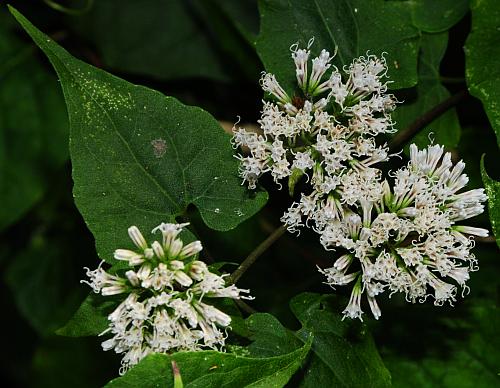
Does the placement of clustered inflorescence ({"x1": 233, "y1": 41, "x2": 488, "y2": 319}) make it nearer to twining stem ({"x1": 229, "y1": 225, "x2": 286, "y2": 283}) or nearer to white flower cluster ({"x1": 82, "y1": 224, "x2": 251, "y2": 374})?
twining stem ({"x1": 229, "y1": 225, "x2": 286, "y2": 283})

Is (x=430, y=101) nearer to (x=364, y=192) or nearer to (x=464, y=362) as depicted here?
(x=364, y=192)

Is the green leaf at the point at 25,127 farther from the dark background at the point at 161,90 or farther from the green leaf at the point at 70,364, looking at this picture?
the green leaf at the point at 70,364

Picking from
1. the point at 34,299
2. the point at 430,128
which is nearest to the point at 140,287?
the point at 430,128

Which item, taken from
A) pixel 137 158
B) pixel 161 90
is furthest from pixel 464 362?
pixel 161 90

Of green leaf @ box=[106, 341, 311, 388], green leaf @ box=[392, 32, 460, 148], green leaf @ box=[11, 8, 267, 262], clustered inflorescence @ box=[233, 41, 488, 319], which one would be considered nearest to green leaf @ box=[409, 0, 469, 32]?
green leaf @ box=[392, 32, 460, 148]

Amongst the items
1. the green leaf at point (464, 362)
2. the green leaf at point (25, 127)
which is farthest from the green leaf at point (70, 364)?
the green leaf at point (464, 362)
